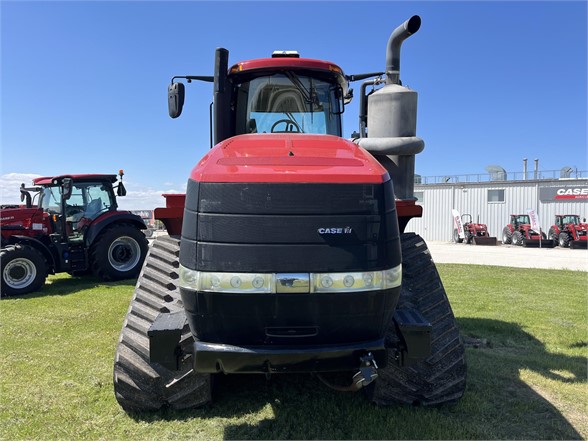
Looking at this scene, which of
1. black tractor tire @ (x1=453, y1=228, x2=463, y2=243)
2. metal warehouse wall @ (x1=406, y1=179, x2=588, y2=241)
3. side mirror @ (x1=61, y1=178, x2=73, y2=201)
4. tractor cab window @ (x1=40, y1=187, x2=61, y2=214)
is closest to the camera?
side mirror @ (x1=61, y1=178, x2=73, y2=201)

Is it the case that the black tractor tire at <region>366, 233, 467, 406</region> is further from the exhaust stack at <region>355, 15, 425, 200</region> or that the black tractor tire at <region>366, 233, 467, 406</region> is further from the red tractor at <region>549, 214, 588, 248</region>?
the red tractor at <region>549, 214, 588, 248</region>

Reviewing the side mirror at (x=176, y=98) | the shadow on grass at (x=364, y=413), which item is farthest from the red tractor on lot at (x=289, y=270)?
the side mirror at (x=176, y=98)

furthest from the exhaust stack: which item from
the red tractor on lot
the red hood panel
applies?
the red tractor on lot

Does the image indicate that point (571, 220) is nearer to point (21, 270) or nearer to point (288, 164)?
point (21, 270)

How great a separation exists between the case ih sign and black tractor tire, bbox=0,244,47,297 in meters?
28.1

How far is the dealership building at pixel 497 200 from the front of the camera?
27.4m

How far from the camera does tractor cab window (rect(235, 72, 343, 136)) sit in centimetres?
391

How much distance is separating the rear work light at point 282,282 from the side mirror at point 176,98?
2178mm

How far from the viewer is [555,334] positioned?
5555mm

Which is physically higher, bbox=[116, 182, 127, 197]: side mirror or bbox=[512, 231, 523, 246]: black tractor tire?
bbox=[116, 182, 127, 197]: side mirror

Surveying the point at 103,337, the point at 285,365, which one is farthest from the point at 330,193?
the point at 103,337

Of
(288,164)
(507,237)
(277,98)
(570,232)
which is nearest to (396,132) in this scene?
(277,98)

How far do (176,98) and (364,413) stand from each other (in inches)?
118

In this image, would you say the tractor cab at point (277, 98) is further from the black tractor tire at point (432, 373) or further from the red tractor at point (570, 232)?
the red tractor at point (570, 232)
